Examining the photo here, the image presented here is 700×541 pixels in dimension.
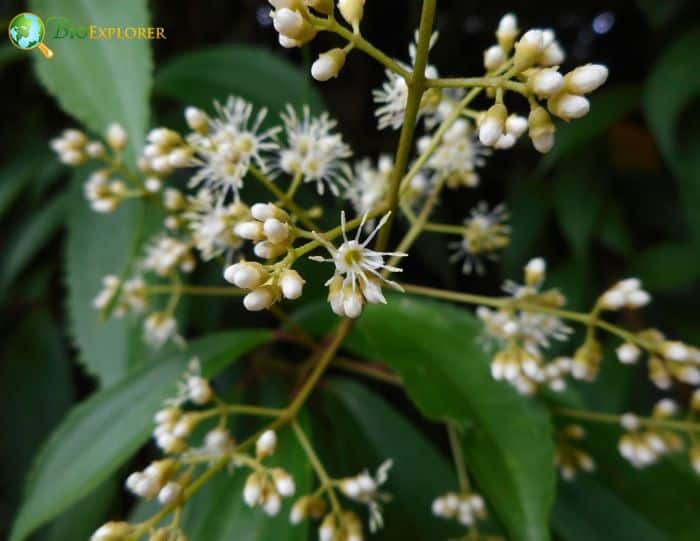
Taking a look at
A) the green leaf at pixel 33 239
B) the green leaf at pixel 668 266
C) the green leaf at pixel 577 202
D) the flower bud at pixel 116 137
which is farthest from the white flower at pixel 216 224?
the green leaf at pixel 668 266

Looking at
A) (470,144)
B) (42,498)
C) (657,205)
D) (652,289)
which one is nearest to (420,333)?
(470,144)

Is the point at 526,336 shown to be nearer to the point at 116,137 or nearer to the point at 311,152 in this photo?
the point at 311,152

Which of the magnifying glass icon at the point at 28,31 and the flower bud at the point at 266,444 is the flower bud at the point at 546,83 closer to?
the flower bud at the point at 266,444

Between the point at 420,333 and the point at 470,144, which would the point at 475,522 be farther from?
the point at 470,144

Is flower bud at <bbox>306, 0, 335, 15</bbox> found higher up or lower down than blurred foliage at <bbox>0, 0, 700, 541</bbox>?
higher up

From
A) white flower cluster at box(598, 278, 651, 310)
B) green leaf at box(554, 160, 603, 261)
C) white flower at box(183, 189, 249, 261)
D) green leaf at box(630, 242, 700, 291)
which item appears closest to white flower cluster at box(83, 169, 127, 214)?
white flower at box(183, 189, 249, 261)

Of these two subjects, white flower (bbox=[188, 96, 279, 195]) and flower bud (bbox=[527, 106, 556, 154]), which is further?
white flower (bbox=[188, 96, 279, 195])

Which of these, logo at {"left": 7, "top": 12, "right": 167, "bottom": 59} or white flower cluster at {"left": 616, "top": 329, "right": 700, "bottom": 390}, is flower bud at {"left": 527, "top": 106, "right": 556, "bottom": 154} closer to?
white flower cluster at {"left": 616, "top": 329, "right": 700, "bottom": 390}
